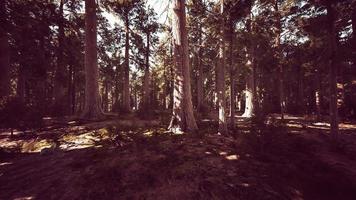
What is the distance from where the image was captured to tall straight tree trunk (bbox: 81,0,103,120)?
39.3ft

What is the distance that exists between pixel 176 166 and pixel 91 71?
940 centimetres

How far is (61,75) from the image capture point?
53.3 feet

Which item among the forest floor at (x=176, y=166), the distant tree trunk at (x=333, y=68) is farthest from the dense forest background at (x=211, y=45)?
the forest floor at (x=176, y=166)

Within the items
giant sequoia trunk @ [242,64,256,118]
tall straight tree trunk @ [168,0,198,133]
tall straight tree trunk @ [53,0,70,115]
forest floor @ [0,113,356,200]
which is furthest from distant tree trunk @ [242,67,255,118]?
tall straight tree trunk @ [53,0,70,115]

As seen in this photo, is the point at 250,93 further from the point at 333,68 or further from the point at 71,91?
the point at 71,91

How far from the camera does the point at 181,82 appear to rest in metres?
8.95

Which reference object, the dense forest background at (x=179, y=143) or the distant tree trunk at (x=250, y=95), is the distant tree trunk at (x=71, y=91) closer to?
the dense forest background at (x=179, y=143)

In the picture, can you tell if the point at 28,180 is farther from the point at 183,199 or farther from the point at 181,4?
the point at 181,4

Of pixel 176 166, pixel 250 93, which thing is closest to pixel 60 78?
pixel 176 166

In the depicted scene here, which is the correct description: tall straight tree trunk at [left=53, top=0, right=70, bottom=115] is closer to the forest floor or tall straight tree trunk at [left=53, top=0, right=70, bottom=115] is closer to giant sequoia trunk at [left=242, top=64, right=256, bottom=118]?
the forest floor

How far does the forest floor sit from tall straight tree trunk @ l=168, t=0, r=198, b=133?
0.79m

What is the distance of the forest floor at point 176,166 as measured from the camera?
412 cm

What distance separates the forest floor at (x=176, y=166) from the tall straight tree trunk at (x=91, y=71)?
361cm

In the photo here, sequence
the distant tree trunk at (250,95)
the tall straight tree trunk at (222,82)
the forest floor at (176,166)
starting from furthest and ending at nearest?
the distant tree trunk at (250,95)
the tall straight tree trunk at (222,82)
the forest floor at (176,166)
